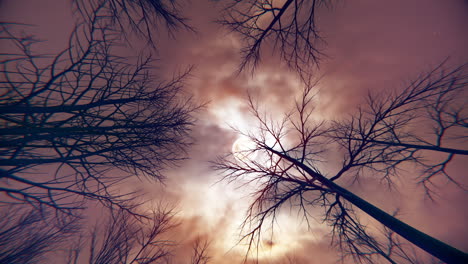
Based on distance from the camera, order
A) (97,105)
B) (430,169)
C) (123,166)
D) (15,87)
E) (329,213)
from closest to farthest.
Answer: (15,87) < (97,105) < (123,166) < (329,213) < (430,169)

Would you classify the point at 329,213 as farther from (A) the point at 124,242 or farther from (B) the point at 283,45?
(A) the point at 124,242

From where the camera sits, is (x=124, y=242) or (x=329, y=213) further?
(x=124, y=242)

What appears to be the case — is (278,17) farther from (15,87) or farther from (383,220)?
(15,87)

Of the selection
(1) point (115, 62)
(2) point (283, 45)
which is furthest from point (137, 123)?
(2) point (283, 45)

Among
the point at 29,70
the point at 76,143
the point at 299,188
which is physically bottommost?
the point at 299,188

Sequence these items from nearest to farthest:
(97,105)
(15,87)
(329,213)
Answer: (15,87)
(97,105)
(329,213)

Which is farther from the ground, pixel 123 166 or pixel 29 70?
pixel 29 70

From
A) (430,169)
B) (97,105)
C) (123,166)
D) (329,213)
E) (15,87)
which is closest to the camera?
(15,87)

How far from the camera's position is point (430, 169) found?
5223 millimetres

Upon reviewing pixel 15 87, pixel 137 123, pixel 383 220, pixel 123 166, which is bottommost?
pixel 383 220

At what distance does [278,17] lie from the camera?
9.74ft

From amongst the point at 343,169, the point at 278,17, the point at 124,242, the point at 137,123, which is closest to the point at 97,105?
the point at 137,123

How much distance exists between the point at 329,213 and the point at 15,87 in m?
7.41

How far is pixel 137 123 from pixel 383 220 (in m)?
5.61
